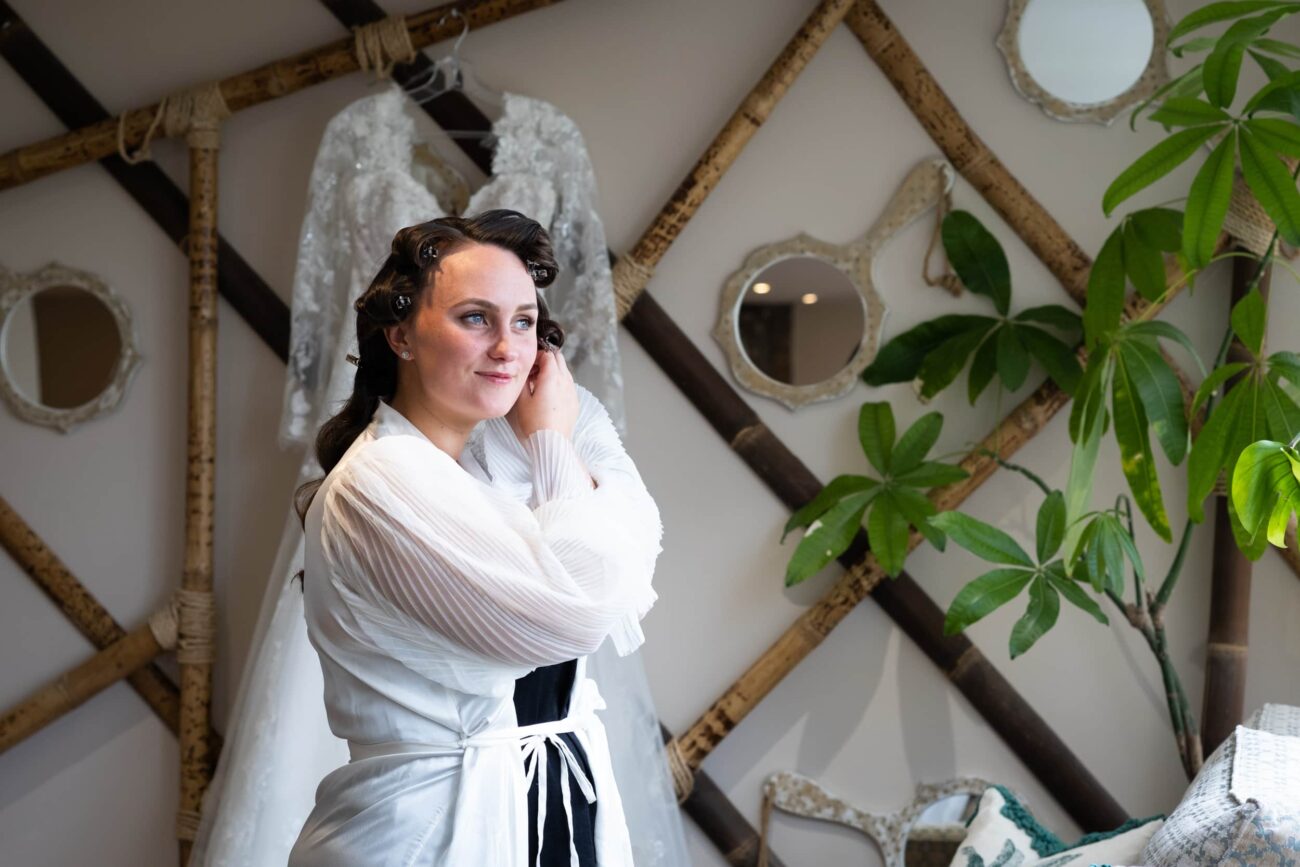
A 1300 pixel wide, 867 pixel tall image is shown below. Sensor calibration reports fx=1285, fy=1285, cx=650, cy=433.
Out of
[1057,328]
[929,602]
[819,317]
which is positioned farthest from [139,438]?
[1057,328]

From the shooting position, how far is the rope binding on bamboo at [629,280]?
2.70 m


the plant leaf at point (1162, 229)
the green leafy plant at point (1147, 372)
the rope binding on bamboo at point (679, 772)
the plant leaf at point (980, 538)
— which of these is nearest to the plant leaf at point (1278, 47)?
the green leafy plant at point (1147, 372)

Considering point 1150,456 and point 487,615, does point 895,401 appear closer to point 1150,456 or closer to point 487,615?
point 1150,456

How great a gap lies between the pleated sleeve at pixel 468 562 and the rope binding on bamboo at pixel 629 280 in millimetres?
1416

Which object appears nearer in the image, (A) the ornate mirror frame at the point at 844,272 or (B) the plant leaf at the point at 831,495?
(B) the plant leaf at the point at 831,495

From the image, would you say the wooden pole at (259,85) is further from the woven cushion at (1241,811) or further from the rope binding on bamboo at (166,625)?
the woven cushion at (1241,811)

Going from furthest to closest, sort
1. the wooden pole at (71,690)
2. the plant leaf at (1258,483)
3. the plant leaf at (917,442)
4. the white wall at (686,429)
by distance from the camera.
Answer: the wooden pole at (71,690), the white wall at (686,429), the plant leaf at (917,442), the plant leaf at (1258,483)

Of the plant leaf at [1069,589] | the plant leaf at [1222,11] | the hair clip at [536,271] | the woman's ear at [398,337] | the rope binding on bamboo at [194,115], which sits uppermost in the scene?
the rope binding on bamboo at [194,115]

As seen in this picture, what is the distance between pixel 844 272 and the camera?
2697 mm

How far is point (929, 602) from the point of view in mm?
2670

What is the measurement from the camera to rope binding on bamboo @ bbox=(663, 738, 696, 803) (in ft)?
8.87

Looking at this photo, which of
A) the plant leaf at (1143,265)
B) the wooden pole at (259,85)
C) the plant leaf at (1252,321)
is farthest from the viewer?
the wooden pole at (259,85)

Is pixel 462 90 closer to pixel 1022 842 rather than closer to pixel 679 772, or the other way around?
pixel 679 772

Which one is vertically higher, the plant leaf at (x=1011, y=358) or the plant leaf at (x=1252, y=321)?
the plant leaf at (x=1011, y=358)
